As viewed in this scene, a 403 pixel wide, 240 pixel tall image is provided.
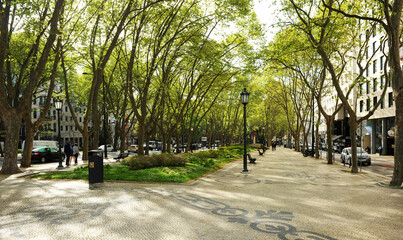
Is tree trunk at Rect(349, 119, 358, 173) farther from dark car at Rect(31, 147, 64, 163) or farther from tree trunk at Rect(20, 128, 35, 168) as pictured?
dark car at Rect(31, 147, 64, 163)

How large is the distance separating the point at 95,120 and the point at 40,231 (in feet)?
59.5

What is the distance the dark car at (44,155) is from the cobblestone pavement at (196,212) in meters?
15.7

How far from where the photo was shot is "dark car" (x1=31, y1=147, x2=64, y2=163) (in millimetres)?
25891

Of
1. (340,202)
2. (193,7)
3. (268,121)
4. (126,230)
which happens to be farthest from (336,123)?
(126,230)

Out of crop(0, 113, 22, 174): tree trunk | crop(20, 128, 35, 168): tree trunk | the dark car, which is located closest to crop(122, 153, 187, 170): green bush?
crop(0, 113, 22, 174): tree trunk

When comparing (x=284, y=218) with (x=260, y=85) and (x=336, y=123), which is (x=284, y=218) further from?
(x=336, y=123)

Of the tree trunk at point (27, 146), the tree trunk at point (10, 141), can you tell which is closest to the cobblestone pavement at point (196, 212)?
the tree trunk at point (10, 141)

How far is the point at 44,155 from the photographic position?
2655cm

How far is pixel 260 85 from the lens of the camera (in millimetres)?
43062

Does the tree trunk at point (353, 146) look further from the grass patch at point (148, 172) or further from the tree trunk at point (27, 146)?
the tree trunk at point (27, 146)

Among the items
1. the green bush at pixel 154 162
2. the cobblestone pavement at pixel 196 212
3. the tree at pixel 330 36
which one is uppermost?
the tree at pixel 330 36

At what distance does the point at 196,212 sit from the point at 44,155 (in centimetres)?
2297

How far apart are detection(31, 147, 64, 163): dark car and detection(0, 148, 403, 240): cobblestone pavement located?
1571 centimetres

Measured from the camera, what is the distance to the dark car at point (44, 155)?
25.9m
